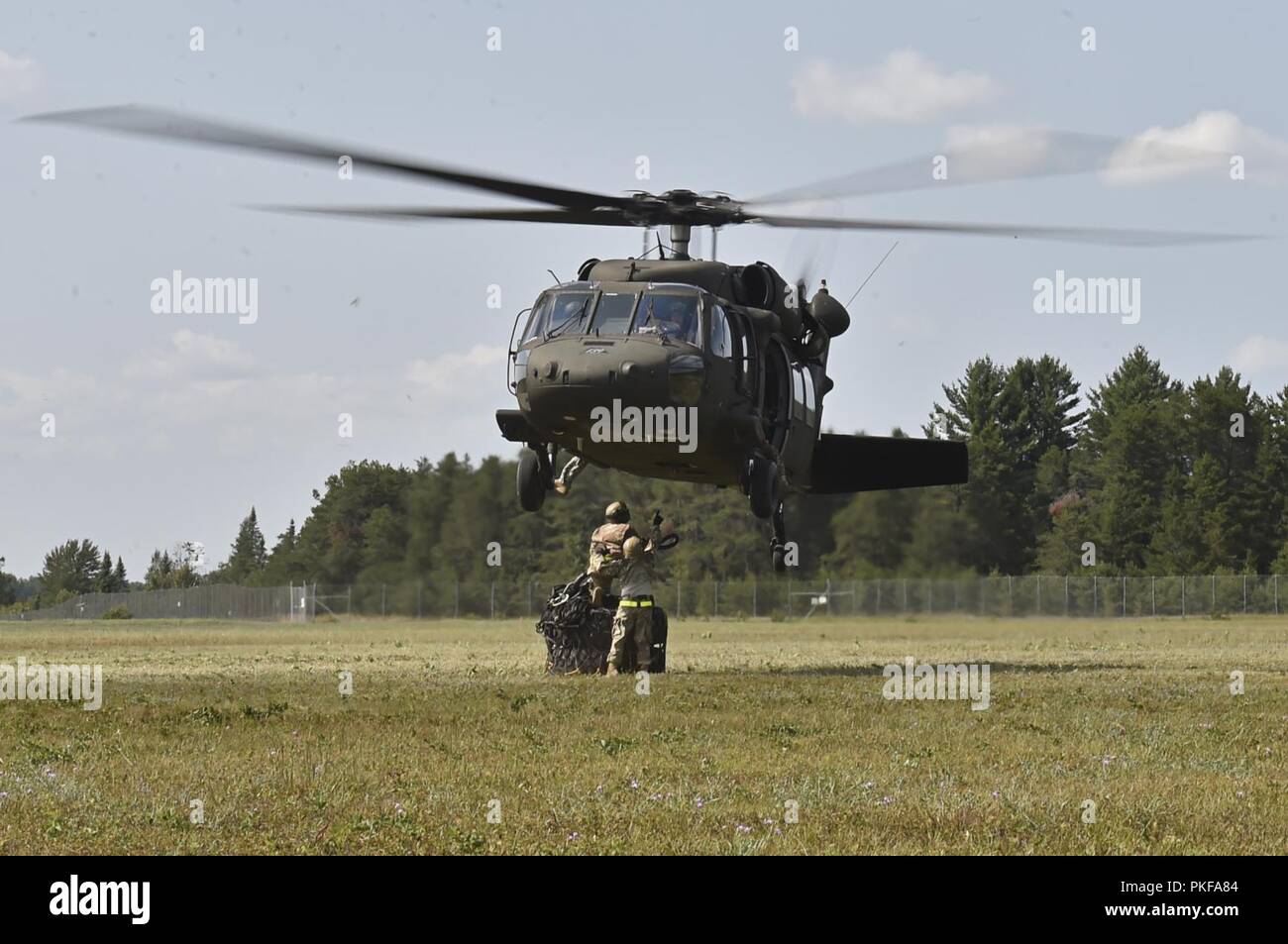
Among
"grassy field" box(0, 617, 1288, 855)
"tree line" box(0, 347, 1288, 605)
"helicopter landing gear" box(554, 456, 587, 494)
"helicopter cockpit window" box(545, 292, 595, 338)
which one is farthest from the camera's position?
"tree line" box(0, 347, 1288, 605)

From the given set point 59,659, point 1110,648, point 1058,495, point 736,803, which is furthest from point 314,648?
point 1058,495

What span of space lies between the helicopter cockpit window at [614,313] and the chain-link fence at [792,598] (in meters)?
31.2

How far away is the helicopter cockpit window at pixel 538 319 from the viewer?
21484mm

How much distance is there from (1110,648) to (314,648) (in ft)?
49.3

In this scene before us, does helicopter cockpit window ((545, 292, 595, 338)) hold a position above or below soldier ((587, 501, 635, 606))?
above

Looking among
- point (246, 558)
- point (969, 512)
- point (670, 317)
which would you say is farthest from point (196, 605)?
point (670, 317)

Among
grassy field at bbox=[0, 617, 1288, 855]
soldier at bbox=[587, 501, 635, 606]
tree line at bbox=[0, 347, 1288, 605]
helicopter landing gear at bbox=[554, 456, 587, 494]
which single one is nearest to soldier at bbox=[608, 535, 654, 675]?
soldier at bbox=[587, 501, 635, 606]

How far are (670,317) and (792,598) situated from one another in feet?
168

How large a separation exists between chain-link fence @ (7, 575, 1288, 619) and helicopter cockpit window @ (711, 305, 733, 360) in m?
31.1

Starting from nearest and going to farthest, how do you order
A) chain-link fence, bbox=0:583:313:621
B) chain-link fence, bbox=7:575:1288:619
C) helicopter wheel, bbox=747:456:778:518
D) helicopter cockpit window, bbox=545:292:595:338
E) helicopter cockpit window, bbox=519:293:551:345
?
1. helicopter cockpit window, bbox=545:292:595:338
2. helicopter cockpit window, bbox=519:293:551:345
3. helicopter wheel, bbox=747:456:778:518
4. chain-link fence, bbox=7:575:1288:619
5. chain-link fence, bbox=0:583:313:621

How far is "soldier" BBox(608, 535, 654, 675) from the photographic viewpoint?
20.8m

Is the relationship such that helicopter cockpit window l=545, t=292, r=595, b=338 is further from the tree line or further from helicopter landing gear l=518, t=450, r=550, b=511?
the tree line
